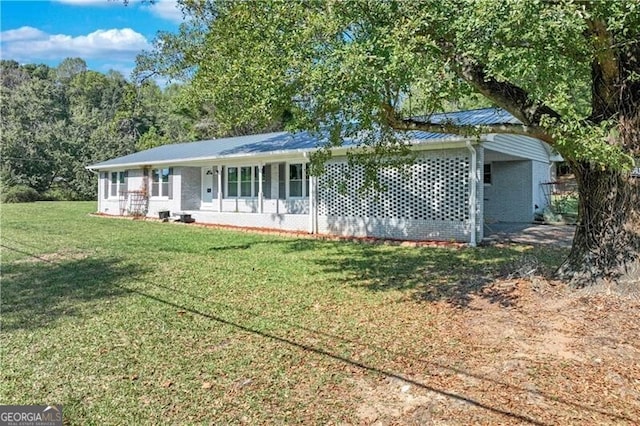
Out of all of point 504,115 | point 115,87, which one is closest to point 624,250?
point 504,115

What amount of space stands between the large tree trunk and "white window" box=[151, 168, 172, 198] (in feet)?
59.4

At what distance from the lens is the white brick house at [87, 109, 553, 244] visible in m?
11.6

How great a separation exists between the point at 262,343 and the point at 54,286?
447cm

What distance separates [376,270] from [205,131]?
30.2 m

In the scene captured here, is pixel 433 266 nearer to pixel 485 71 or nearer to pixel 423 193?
pixel 423 193

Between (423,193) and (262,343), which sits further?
(423,193)

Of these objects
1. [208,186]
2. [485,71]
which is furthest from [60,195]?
[485,71]

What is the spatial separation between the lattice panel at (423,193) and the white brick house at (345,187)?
0.03m

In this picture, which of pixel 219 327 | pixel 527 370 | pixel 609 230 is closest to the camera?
pixel 527 370

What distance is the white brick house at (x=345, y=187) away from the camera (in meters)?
11.6

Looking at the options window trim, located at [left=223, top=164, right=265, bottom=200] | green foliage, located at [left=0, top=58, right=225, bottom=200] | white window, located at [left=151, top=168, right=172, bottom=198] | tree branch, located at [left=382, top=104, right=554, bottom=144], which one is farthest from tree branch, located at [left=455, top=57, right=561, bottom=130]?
green foliage, located at [left=0, top=58, right=225, bottom=200]

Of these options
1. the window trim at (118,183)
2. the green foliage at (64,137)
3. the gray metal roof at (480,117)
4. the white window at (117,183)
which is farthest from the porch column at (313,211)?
the green foliage at (64,137)

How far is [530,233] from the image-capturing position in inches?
501

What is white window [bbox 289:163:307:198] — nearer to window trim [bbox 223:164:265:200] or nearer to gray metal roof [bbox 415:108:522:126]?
window trim [bbox 223:164:265:200]
